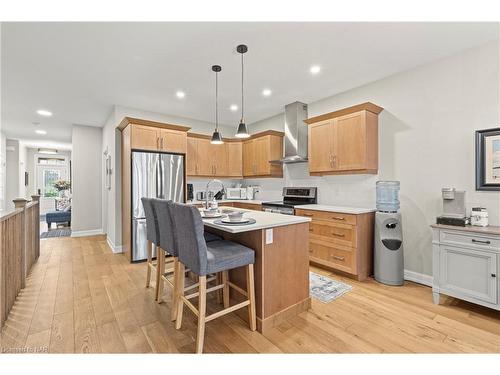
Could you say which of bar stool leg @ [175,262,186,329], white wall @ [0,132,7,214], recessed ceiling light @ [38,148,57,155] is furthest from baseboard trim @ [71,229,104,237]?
recessed ceiling light @ [38,148,57,155]

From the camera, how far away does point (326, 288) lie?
9.19 ft

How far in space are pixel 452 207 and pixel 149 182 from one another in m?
4.11

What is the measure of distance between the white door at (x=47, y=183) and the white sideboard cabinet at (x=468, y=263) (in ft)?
39.7

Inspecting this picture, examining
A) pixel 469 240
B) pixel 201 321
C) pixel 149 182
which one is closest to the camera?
pixel 201 321

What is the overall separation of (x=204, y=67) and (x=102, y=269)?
3214mm

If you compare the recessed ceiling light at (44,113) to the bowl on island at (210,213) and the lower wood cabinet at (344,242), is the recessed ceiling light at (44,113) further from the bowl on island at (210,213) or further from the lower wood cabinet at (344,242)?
the lower wood cabinet at (344,242)

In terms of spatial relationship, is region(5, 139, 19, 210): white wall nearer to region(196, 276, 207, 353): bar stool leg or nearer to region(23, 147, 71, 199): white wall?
region(23, 147, 71, 199): white wall

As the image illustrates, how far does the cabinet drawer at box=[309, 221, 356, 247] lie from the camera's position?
3044 mm

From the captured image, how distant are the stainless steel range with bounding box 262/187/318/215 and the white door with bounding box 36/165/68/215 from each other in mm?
9810

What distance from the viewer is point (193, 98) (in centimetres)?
398

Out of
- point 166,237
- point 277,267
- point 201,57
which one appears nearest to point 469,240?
point 277,267

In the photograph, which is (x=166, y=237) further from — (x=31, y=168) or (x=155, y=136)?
(x=31, y=168)

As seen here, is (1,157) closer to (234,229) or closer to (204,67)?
(204,67)
